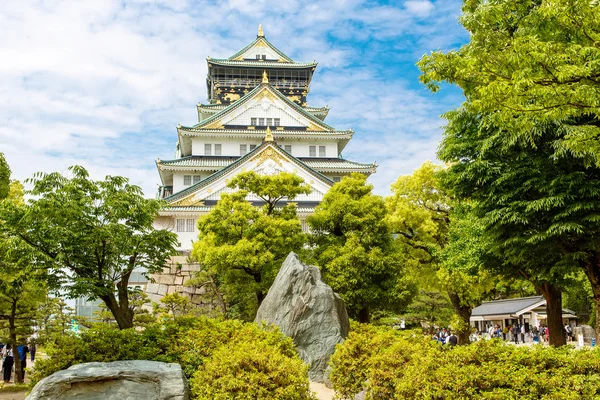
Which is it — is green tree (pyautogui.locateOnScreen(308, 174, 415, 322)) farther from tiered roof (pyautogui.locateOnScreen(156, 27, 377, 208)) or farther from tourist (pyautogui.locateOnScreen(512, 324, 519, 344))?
tourist (pyautogui.locateOnScreen(512, 324, 519, 344))

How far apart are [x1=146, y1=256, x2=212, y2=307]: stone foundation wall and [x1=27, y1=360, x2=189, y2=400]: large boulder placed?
20149mm

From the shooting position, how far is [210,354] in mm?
10406

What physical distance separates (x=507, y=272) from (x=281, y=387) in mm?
11523

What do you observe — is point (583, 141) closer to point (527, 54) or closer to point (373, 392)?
point (527, 54)

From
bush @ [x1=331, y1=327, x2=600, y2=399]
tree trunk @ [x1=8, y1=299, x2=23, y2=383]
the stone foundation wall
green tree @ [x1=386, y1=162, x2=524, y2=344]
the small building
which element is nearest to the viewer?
bush @ [x1=331, y1=327, x2=600, y2=399]

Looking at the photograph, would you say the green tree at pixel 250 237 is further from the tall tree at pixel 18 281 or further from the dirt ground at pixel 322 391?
the dirt ground at pixel 322 391

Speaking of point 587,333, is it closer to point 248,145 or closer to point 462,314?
point 462,314

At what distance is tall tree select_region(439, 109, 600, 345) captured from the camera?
490 inches

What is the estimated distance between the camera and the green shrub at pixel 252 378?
25.5ft

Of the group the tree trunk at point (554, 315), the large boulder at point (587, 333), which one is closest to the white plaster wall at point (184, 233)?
the tree trunk at point (554, 315)

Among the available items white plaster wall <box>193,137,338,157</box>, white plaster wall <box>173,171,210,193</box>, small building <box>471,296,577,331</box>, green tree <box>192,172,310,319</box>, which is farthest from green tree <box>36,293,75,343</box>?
small building <box>471,296,577,331</box>

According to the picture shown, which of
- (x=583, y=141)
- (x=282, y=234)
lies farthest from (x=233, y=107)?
(x=583, y=141)

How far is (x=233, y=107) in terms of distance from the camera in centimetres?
4178

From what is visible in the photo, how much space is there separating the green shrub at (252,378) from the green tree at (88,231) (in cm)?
442
